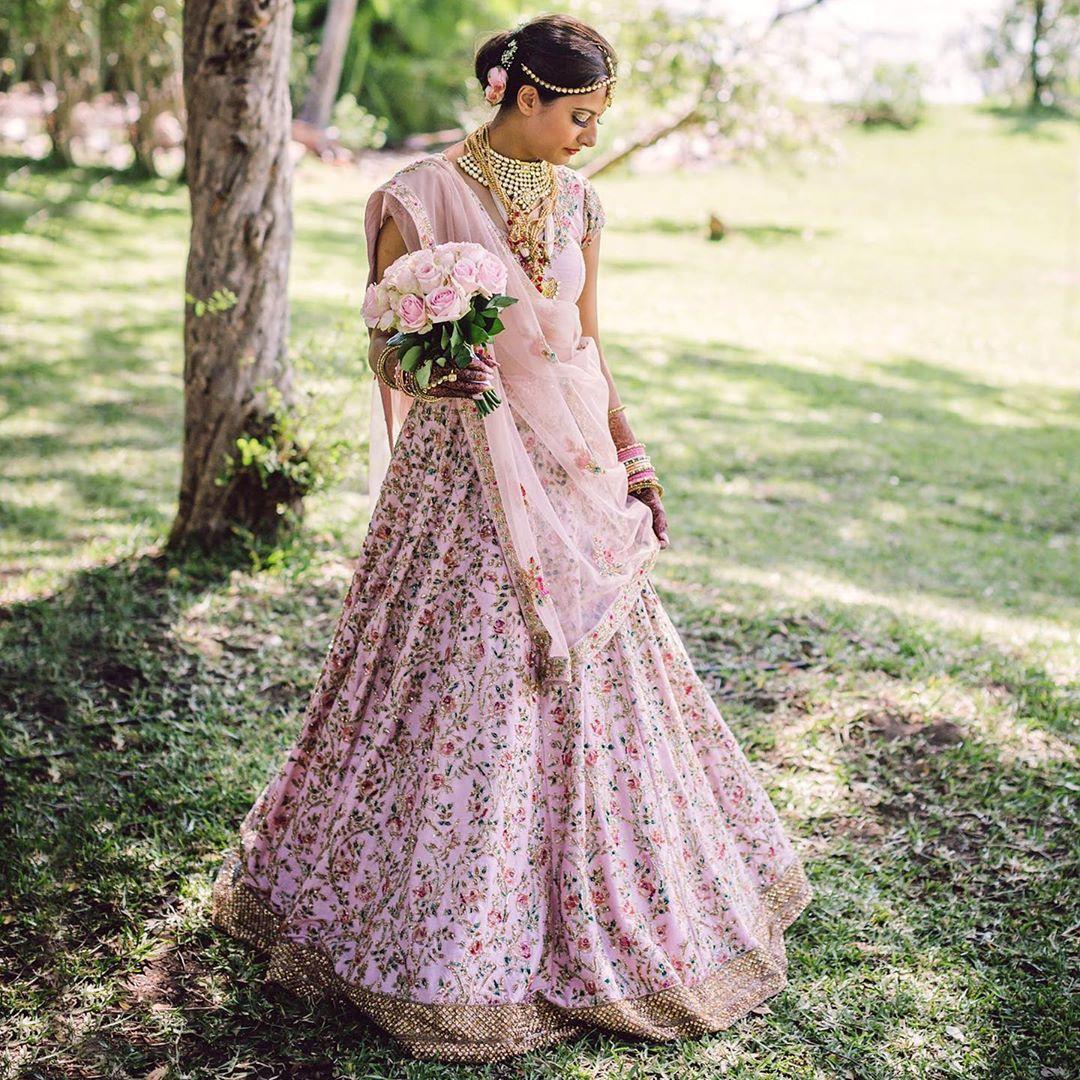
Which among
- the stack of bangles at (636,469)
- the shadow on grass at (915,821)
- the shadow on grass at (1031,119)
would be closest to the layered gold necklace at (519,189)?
the stack of bangles at (636,469)

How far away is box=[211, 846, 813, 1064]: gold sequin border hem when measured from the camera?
8.13 ft

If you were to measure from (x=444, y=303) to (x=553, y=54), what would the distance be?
2.04ft

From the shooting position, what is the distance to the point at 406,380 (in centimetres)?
243

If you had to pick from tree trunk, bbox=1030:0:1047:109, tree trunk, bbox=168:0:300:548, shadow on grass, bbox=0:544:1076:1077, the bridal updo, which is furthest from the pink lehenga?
tree trunk, bbox=1030:0:1047:109

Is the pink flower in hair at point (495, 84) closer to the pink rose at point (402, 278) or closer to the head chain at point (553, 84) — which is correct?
the head chain at point (553, 84)

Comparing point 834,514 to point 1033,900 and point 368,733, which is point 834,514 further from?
point 368,733

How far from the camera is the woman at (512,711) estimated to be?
249 cm

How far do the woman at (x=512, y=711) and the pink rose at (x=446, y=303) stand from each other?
0.50ft

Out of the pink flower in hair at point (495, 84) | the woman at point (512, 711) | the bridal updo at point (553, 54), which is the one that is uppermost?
the bridal updo at point (553, 54)

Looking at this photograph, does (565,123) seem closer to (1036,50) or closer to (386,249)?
(386,249)

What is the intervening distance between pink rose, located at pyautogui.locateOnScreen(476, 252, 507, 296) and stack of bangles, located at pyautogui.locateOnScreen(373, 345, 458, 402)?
0.19 meters

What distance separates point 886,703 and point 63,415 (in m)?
5.31

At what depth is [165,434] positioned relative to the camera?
23.0 ft

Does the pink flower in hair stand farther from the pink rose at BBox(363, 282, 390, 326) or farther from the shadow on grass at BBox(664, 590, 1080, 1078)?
the shadow on grass at BBox(664, 590, 1080, 1078)
